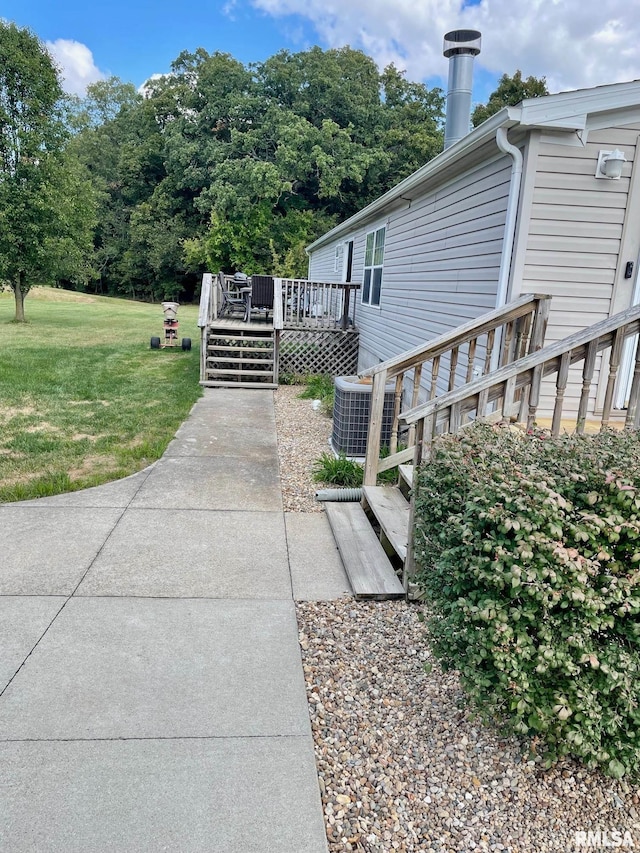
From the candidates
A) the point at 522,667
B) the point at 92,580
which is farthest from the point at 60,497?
the point at 522,667

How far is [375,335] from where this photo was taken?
999 cm

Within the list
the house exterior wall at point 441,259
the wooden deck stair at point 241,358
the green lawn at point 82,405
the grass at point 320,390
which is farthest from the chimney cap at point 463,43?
the green lawn at point 82,405

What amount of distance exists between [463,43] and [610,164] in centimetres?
624

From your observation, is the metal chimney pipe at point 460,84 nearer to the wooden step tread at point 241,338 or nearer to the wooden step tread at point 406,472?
the wooden step tread at point 241,338

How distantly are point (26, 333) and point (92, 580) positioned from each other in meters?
15.6

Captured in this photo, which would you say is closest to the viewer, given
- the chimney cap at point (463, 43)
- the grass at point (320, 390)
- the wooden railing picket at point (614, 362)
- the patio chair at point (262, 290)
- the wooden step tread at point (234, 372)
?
the wooden railing picket at point (614, 362)

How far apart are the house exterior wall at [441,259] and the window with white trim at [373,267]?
0.70 feet

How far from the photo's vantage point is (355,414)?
5820 mm

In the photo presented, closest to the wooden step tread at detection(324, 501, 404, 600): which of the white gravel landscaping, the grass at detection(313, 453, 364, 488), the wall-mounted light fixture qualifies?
the white gravel landscaping

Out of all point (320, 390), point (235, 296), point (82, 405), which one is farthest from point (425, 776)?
point (235, 296)

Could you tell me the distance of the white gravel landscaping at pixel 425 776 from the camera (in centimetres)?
184

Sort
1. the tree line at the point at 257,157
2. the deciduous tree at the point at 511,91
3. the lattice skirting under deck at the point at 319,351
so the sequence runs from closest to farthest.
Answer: the lattice skirting under deck at the point at 319,351 < the deciduous tree at the point at 511,91 < the tree line at the point at 257,157

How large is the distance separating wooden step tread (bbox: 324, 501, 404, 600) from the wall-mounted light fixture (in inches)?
A: 127

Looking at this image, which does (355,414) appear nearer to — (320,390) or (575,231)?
(575,231)
